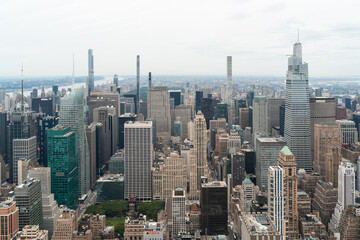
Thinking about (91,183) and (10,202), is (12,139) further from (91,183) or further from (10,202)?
(10,202)

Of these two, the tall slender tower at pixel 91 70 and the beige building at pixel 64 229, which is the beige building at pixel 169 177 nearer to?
the tall slender tower at pixel 91 70

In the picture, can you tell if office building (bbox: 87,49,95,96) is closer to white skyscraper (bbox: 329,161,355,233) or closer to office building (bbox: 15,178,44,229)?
office building (bbox: 15,178,44,229)

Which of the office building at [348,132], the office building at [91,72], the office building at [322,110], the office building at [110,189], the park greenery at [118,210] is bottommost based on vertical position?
the park greenery at [118,210]

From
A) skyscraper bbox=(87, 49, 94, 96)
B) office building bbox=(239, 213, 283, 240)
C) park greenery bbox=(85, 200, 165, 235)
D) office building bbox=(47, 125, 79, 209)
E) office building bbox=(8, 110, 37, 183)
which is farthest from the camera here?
skyscraper bbox=(87, 49, 94, 96)

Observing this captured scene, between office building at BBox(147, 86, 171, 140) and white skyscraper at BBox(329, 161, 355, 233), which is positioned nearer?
white skyscraper at BBox(329, 161, 355, 233)

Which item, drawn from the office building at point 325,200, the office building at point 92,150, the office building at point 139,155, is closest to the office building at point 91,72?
the office building at point 92,150

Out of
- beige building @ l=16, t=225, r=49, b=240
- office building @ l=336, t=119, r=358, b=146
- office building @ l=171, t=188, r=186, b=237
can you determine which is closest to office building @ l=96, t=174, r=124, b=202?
office building @ l=171, t=188, r=186, b=237

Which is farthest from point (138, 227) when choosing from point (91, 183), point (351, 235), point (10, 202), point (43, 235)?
point (91, 183)
